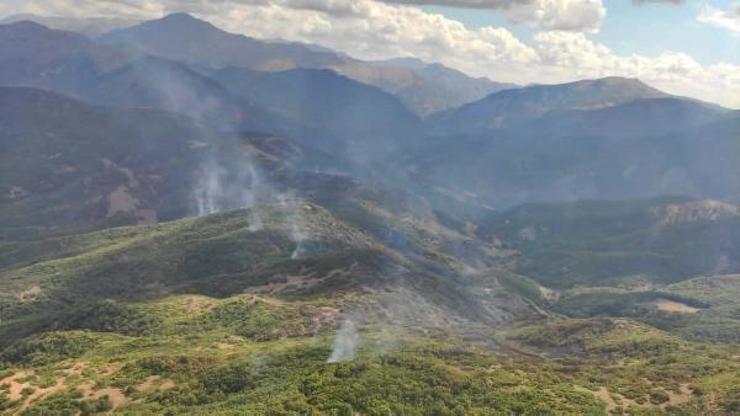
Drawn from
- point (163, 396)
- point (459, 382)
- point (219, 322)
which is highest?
point (459, 382)

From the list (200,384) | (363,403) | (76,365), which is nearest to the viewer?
(363,403)

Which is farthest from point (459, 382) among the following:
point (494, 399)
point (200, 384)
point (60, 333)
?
point (60, 333)

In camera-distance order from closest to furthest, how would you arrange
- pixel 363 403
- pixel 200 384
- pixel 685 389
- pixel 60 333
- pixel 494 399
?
1. pixel 363 403
2. pixel 494 399
3. pixel 200 384
4. pixel 685 389
5. pixel 60 333

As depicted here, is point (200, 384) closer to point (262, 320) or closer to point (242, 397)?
point (242, 397)

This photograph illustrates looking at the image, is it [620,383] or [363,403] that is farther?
[620,383]

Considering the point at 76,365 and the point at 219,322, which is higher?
the point at 76,365

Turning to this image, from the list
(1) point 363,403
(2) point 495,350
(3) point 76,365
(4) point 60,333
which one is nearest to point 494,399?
(1) point 363,403
